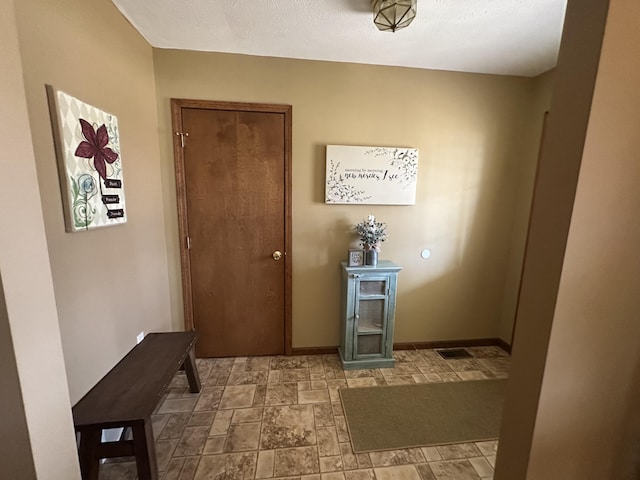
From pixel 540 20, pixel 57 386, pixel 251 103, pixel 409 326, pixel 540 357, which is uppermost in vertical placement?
pixel 540 20

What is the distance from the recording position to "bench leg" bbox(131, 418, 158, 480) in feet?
3.97

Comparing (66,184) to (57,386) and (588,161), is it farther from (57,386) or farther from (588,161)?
(588,161)

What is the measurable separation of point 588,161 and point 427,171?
1.88m

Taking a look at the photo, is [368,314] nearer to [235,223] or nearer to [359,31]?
[235,223]

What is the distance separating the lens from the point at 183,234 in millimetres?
2273

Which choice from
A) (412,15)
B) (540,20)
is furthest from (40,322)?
(540,20)

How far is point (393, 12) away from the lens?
147 cm

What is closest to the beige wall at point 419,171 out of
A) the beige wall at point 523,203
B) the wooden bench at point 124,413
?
the beige wall at point 523,203

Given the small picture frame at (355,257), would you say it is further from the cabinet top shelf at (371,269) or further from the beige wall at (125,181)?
the beige wall at (125,181)

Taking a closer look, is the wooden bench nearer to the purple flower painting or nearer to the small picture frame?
the purple flower painting

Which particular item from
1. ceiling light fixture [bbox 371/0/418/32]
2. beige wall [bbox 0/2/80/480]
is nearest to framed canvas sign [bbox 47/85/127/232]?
beige wall [bbox 0/2/80/480]

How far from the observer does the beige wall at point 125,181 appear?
1.15 m

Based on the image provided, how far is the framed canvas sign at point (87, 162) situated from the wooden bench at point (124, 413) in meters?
0.82

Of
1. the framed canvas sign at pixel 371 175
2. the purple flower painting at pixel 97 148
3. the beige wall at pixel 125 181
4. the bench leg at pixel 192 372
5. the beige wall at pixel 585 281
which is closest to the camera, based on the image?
the beige wall at pixel 585 281
